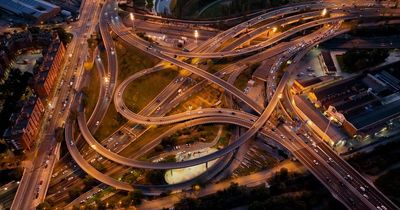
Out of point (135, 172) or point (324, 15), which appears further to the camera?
point (324, 15)

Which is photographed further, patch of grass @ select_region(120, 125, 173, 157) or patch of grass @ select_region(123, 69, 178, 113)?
patch of grass @ select_region(123, 69, 178, 113)

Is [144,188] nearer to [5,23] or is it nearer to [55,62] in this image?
[55,62]

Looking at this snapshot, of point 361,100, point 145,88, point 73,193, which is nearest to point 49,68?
point 145,88

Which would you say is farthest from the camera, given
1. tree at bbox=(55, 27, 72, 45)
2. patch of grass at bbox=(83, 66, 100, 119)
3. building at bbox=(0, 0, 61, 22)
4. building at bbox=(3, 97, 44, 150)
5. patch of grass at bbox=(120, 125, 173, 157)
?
building at bbox=(0, 0, 61, 22)

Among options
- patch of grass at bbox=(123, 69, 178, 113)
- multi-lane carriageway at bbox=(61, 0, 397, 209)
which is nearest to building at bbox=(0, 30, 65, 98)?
multi-lane carriageway at bbox=(61, 0, 397, 209)

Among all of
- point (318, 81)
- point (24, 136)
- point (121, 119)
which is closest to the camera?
point (24, 136)

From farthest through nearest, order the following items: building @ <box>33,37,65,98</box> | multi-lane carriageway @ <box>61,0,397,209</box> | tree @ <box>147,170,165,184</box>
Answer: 1. building @ <box>33,37,65,98</box>
2. tree @ <box>147,170,165,184</box>
3. multi-lane carriageway @ <box>61,0,397,209</box>

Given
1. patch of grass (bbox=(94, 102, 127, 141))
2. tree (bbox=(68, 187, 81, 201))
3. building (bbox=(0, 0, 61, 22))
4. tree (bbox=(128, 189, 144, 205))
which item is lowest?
tree (bbox=(68, 187, 81, 201))

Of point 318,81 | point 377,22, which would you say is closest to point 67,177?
point 318,81

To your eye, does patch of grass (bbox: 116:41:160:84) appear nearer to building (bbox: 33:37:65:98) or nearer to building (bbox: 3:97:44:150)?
building (bbox: 33:37:65:98)
